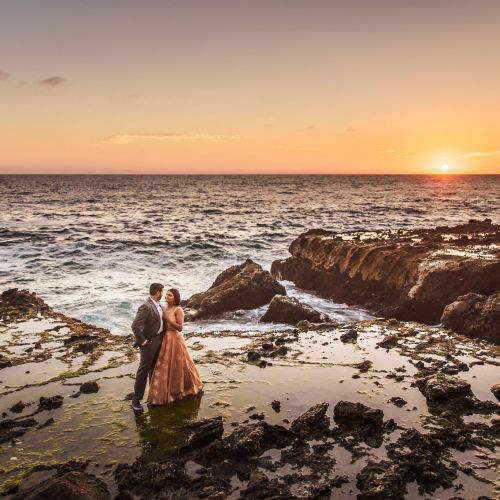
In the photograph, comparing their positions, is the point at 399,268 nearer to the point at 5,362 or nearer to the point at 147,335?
the point at 147,335

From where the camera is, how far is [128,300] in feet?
72.1

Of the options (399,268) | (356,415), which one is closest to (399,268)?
(399,268)

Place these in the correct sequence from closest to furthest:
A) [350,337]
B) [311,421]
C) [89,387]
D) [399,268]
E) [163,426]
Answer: [311,421] → [163,426] → [89,387] → [350,337] → [399,268]

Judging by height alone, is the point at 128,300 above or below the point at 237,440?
below

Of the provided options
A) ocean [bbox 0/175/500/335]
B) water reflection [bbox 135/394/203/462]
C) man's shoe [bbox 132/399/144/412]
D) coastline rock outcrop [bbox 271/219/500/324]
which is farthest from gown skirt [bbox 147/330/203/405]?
coastline rock outcrop [bbox 271/219/500/324]

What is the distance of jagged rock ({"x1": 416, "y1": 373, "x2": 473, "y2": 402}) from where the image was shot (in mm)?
8820

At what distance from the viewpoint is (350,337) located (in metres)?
13.2

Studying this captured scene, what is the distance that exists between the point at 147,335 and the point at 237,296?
1029 centimetres

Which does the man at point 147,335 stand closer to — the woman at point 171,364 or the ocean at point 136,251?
the woman at point 171,364

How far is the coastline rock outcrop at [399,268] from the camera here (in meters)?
16.2

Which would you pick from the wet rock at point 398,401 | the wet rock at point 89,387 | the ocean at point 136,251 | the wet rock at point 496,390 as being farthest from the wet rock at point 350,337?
the wet rock at point 89,387

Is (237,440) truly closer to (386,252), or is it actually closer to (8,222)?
(386,252)

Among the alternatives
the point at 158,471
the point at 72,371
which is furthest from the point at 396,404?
the point at 72,371

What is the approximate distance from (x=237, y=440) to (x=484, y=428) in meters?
4.22
